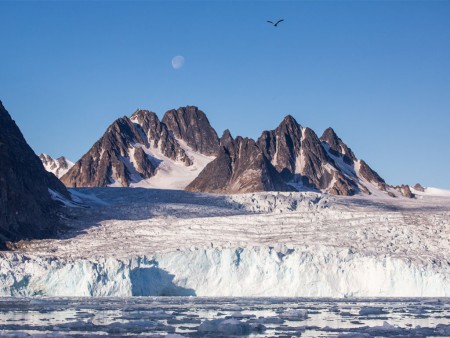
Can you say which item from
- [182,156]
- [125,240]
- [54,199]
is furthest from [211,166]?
[125,240]

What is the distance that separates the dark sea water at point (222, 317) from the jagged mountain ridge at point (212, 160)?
2621 inches

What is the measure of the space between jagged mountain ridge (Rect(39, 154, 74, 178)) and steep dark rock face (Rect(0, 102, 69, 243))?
8650 centimetres

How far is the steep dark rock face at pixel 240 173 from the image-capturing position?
10169 centimetres

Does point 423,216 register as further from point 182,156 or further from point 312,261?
point 182,156

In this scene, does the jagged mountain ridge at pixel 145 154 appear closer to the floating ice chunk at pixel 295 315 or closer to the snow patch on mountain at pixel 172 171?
the snow patch on mountain at pixel 172 171

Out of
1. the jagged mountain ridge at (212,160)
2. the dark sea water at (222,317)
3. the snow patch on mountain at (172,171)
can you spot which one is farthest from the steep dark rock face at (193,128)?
the dark sea water at (222,317)

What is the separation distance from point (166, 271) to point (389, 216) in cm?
1496

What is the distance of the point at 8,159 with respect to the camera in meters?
56.2

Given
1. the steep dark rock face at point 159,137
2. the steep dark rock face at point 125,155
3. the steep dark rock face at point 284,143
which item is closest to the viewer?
the steep dark rock face at point 284,143

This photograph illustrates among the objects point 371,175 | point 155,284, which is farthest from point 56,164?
point 155,284

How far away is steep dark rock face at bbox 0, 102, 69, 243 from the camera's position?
51.9m

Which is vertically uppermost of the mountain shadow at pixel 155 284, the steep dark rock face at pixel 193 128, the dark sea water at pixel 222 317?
the steep dark rock face at pixel 193 128

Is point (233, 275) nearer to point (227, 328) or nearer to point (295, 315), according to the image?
point (295, 315)

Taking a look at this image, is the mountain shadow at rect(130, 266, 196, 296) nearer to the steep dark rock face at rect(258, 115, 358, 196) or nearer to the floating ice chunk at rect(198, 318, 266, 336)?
the floating ice chunk at rect(198, 318, 266, 336)
